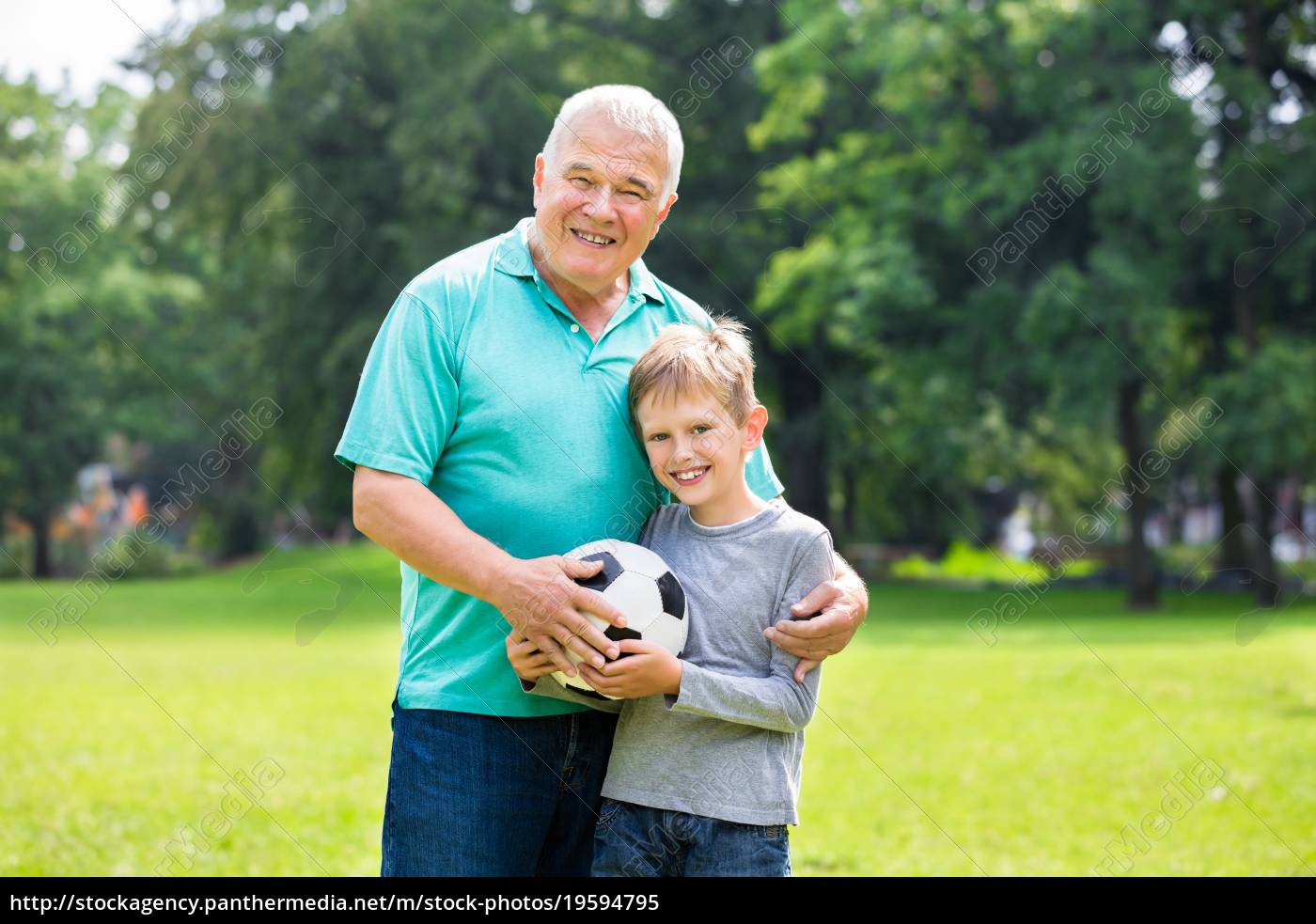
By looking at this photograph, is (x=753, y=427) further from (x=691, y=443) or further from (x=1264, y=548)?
(x=1264, y=548)

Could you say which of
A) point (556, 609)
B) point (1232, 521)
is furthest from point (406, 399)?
point (1232, 521)

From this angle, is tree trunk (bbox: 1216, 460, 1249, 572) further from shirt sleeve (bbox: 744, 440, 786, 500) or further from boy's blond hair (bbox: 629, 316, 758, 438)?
boy's blond hair (bbox: 629, 316, 758, 438)

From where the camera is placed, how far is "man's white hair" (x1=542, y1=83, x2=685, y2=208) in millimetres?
3146

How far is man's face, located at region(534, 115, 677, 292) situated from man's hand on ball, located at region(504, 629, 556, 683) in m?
0.86

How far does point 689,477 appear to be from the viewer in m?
3.21

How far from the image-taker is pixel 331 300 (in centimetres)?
3331

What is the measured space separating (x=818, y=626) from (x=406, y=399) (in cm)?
104

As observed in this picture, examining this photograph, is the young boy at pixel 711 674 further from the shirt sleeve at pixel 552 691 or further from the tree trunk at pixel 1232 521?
the tree trunk at pixel 1232 521

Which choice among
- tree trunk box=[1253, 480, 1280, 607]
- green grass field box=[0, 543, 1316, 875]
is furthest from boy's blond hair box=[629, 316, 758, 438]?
tree trunk box=[1253, 480, 1280, 607]

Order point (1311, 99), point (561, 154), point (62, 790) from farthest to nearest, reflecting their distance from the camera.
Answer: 1. point (1311, 99)
2. point (62, 790)
3. point (561, 154)

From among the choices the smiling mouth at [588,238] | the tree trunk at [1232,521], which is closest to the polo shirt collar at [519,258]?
the smiling mouth at [588,238]

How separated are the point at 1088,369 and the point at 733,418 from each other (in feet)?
74.3
